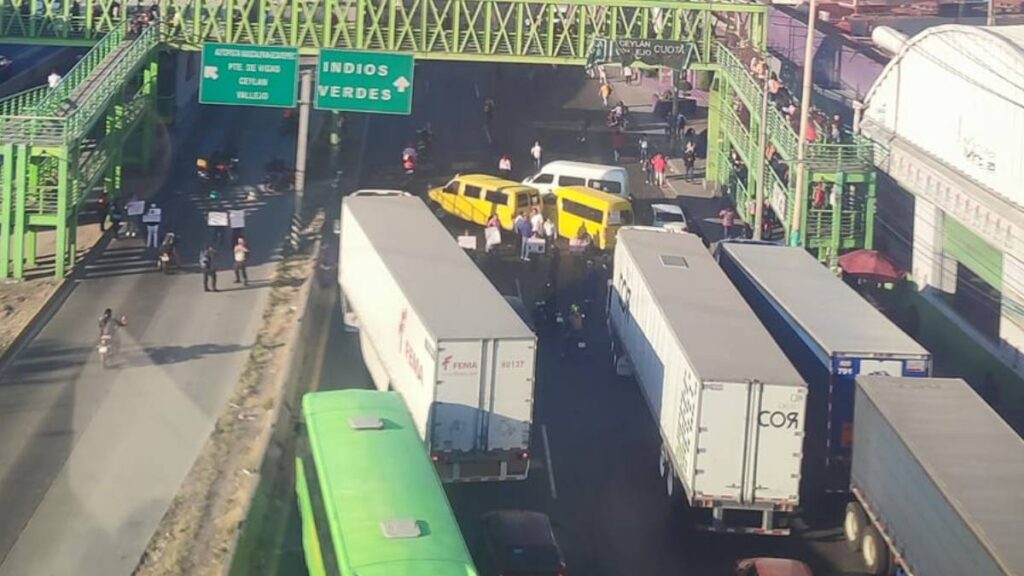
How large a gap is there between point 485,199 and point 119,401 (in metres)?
14.7

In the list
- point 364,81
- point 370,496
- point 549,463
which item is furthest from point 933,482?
point 364,81

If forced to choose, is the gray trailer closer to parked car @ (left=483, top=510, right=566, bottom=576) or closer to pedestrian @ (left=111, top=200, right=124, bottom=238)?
parked car @ (left=483, top=510, right=566, bottom=576)

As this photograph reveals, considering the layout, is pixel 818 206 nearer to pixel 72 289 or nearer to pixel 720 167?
pixel 720 167

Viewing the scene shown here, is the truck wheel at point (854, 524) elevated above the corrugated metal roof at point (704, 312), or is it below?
below

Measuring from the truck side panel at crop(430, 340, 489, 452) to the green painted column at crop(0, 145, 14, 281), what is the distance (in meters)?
13.6

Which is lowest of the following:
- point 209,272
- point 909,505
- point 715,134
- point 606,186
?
point 909,505

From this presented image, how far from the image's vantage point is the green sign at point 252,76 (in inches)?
1378

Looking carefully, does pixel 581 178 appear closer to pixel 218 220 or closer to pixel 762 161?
pixel 762 161

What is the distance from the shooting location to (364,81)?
3528 centimetres

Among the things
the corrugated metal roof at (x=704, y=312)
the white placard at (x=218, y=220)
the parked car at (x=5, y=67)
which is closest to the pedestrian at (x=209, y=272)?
the white placard at (x=218, y=220)

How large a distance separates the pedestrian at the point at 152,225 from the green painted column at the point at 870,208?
16.0 metres

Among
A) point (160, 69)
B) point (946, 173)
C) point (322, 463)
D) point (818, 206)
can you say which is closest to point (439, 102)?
point (160, 69)

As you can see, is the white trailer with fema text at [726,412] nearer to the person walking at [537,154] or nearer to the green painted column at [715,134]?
the green painted column at [715,134]

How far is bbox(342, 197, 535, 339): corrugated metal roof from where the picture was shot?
69.3ft
